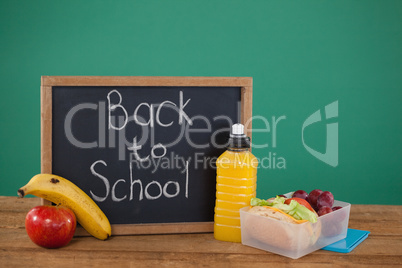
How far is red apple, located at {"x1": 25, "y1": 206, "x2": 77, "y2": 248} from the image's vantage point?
3.28ft

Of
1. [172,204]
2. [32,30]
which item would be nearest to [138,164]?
[172,204]

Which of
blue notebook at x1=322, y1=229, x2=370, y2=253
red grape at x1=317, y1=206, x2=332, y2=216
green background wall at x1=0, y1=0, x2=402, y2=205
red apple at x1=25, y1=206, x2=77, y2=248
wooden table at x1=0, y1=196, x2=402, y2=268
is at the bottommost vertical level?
wooden table at x1=0, y1=196, x2=402, y2=268

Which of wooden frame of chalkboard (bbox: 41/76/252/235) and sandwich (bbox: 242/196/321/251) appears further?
wooden frame of chalkboard (bbox: 41/76/252/235)

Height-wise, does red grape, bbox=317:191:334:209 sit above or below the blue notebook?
above

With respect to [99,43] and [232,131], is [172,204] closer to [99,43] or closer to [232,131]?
[232,131]

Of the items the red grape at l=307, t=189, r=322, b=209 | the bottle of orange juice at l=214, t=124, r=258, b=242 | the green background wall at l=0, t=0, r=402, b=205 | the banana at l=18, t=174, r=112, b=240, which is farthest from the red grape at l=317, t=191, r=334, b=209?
the green background wall at l=0, t=0, r=402, b=205

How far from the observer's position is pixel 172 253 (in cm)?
101

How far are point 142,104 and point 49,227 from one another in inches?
14.5

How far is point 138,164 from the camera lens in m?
1.16

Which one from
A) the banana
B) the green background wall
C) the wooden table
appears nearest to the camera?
the wooden table

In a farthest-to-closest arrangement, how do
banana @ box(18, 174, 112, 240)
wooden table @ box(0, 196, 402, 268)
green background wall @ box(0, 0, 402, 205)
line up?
green background wall @ box(0, 0, 402, 205) < banana @ box(18, 174, 112, 240) < wooden table @ box(0, 196, 402, 268)

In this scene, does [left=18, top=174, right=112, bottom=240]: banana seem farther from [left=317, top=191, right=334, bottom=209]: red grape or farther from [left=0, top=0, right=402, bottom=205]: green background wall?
[left=0, top=0, right=402, bottom=205]: green background wall

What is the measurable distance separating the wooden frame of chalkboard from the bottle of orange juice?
0.24ft

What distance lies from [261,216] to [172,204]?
0.89 feet
